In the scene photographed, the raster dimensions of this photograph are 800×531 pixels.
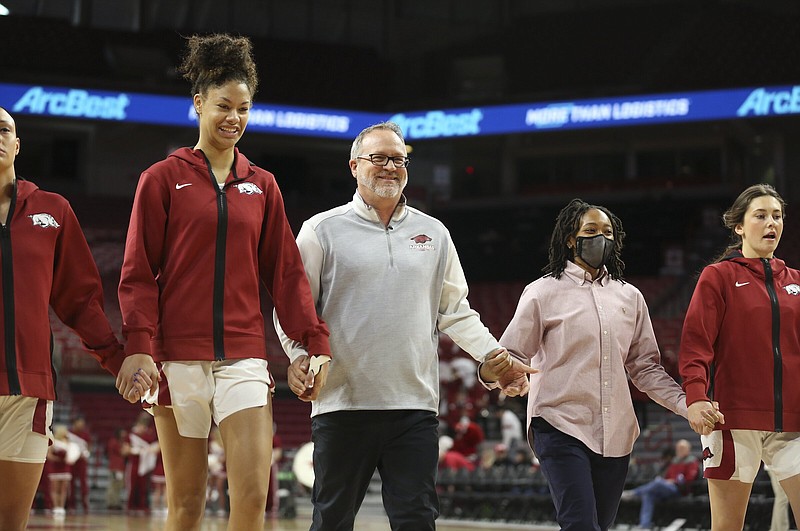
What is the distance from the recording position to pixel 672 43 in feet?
88.0

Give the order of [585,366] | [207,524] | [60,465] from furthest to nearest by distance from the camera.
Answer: [60,465] < [207,524] < [585,366]

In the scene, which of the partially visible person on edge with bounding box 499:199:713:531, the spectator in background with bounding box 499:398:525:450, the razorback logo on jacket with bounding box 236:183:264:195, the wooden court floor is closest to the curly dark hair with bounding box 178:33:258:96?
the razorback logo on jacket with bounding box 236:183:264:195

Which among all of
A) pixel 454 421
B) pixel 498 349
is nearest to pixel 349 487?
pixel 498 349

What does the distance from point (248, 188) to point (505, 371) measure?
147 centimetres

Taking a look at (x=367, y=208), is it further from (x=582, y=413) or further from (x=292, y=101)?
(x=292, y=101)

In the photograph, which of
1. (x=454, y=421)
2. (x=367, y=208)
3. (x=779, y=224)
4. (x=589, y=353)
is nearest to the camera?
(x=367, y=208)

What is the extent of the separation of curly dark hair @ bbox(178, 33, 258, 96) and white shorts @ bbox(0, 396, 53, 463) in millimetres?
1463

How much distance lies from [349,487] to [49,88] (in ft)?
74.4

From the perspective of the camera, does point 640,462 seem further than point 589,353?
Yes

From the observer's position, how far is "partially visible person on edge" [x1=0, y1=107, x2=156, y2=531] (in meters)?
3.97

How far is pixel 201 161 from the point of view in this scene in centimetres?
441

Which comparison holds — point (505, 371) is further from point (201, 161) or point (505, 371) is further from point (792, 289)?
point (792, 289)

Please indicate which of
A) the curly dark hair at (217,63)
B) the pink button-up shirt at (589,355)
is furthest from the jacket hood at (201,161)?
the pink button-up shirt at (589,355)

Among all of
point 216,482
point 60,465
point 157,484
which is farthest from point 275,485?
point 60,465
